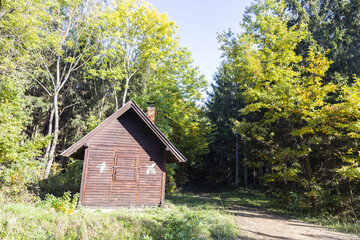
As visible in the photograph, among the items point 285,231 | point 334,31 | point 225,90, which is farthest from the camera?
point 225,90

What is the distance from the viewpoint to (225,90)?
31.7 meters

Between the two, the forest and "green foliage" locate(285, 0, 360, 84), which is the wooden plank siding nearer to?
the forest

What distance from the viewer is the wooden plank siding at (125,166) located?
1124cm

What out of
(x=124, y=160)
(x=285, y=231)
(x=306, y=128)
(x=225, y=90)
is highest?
(x=225, y=90)

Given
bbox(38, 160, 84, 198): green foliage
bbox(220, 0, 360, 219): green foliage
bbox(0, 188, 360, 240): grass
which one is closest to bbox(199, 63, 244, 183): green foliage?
bbox(220, 0, 360, 219): green foliage

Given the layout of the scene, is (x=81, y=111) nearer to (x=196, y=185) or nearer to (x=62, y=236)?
(x=196, y=185)

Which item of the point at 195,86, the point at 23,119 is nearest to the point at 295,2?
the point at 195,86

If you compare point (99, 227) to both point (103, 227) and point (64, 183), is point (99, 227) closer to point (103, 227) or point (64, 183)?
point (103, 227)

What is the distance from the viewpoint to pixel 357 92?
36.0ft

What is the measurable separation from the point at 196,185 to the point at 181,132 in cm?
1531

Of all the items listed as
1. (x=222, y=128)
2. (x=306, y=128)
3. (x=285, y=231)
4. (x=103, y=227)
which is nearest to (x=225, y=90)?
(x=222, y=128)

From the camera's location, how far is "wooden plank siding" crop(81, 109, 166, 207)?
11.2 m

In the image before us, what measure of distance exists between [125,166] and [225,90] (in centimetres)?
2306

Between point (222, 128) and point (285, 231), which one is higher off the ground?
point (222, 128)
